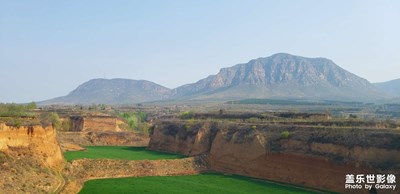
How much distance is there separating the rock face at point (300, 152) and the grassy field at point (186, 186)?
1947mm

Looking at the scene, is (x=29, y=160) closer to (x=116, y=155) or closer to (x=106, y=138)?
(x=116, y=155)

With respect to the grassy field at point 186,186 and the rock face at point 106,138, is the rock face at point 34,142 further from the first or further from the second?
the rock face at point 106,138

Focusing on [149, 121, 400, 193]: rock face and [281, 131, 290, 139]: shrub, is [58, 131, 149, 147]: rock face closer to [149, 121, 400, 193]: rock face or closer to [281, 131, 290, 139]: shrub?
[149, 121, 400, 193]: rock face

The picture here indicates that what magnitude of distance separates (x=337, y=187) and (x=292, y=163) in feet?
16.5

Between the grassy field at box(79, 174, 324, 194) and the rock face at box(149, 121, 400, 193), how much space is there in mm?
1947

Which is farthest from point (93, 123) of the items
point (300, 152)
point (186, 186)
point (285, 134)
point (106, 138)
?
point (300, 152)

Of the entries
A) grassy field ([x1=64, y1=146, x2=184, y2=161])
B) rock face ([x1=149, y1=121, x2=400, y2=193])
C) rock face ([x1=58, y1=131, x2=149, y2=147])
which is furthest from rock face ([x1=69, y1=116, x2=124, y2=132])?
rock face ([x1=149, y1=121, x2=400, y2=193])

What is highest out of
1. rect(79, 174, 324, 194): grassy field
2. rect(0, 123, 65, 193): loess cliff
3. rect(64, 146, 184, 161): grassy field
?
rect(0, 123, 65, 193): loess cliff

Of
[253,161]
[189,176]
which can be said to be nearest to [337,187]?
[253,161]

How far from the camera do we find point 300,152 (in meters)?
35.1

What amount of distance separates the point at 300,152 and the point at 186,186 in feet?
34.0

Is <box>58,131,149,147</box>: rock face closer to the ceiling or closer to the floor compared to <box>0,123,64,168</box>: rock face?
closer to the floor

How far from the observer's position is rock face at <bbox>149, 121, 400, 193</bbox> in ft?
100

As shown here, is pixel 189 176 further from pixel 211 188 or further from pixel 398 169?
pixel 398 169
